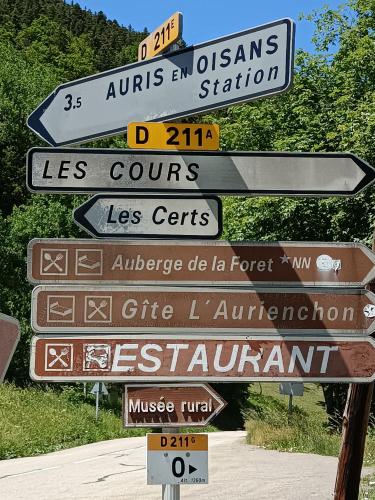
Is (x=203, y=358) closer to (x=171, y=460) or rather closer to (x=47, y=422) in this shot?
(x=171, y=460)

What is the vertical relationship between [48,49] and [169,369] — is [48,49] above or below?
above

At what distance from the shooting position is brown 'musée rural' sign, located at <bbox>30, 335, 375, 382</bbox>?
4148 millimetres

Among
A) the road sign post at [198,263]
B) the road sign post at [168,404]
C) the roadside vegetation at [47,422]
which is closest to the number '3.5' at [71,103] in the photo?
the road sign post at [198,263]

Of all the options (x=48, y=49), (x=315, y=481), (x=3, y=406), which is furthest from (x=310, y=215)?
(x=48, y=49)

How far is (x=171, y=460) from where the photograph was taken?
4.43 metres

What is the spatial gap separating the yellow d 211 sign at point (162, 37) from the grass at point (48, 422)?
22.6 m

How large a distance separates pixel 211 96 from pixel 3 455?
79.1ft

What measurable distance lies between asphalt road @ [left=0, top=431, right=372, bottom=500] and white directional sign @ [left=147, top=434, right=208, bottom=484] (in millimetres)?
9902

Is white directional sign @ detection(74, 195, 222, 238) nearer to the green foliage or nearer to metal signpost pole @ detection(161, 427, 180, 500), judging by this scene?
metal signpost pole @ detection(161, 427, 180, 500)

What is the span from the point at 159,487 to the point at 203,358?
1250cm

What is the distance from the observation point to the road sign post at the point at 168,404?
432 centimetres

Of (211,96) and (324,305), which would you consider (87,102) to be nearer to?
(211,96)

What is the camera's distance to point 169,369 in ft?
13.7

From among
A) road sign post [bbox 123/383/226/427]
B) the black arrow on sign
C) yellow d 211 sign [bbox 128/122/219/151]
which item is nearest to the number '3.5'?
yellow d 211 sign [bbox 128/122/219/151]
